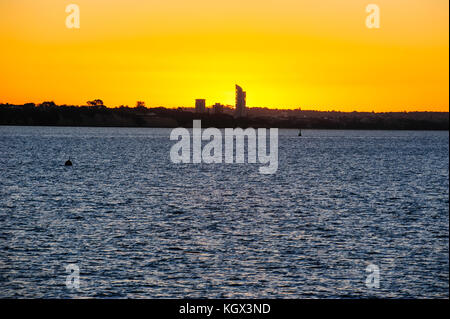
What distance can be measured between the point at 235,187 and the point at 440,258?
47.6 metres

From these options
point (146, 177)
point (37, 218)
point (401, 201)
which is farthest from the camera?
point (146, 177)

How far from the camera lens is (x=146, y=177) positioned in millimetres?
97188

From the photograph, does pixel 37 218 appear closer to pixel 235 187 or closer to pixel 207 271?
pixel 207 271

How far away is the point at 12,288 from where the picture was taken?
2902 centimetres

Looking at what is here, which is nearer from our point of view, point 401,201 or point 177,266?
point 177,266

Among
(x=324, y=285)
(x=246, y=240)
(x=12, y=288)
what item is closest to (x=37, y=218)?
(x=246, y=240)
